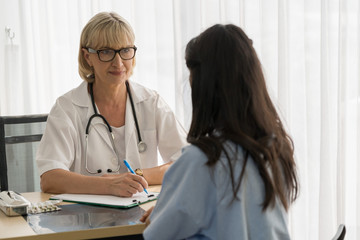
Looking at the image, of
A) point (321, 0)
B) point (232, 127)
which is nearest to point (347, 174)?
point (321, 0)

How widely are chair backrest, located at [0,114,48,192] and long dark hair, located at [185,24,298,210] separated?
4.40ft

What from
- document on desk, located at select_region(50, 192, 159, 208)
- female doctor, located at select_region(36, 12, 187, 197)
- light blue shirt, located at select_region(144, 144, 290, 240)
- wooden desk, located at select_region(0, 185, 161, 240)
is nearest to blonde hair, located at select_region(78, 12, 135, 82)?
female doctor, located at select_region(36, 12, 187, 197)

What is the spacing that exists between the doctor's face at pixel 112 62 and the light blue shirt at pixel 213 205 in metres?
0.99

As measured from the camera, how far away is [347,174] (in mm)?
2406

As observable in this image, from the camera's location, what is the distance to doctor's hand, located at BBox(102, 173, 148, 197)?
5.72 ft

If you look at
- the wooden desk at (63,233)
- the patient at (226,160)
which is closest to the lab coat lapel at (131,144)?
the wooden desk at (63,233)

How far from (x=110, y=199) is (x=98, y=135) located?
1.40 ft

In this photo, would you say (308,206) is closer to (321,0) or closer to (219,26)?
(321,0)

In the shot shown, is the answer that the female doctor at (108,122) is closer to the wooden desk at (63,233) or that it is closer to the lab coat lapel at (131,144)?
the lab coat lapel at (131,144)

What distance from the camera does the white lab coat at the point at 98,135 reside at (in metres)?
2.02

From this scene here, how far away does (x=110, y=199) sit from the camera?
173cm

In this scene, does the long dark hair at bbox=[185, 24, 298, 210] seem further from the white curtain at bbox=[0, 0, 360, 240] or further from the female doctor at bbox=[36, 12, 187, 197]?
the white curtain at bbox=[0, 0, 360, 240]

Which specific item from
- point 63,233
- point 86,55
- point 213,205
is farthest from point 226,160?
point 86,55

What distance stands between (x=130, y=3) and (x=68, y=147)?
4.14 feet
